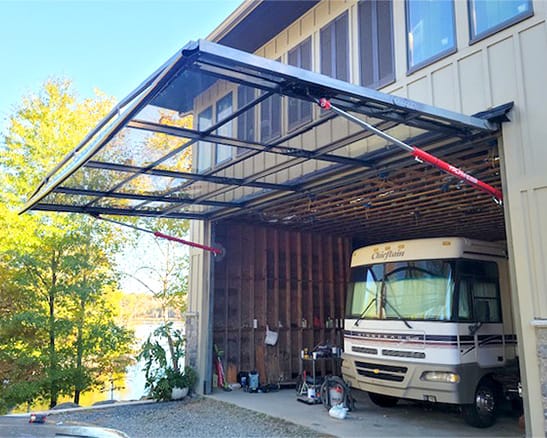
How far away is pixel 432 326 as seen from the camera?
6.18m

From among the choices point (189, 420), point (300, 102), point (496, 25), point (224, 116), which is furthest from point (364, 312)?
point (496, 25)

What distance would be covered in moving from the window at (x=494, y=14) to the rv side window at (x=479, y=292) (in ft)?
9.62

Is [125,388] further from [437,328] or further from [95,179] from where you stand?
[437,328]

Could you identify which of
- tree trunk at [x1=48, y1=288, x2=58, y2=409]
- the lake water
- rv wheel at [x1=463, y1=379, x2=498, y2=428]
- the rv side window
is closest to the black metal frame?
the rv side window

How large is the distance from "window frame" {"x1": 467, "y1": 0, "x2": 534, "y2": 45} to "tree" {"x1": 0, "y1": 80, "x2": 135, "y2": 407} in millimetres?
10823

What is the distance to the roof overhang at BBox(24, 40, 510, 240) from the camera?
3844mm

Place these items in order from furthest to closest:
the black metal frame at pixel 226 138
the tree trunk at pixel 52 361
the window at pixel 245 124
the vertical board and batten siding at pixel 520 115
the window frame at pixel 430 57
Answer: the tree trunk at pixel 52 361 < the window at pixel 245 124 < the window frame at pixel 430 57 < the vertical board and batten siding at pixel 520 115 < the black metal frame at pixel 226 138

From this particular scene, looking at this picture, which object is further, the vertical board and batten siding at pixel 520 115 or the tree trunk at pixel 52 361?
the tree trunk at pixel 52 361

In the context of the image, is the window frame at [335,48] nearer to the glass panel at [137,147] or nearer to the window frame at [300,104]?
the window frame at [300,104]

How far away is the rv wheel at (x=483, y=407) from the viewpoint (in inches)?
246

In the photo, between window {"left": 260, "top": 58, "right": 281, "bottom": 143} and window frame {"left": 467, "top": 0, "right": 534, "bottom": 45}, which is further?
window {"left": 260, "top": 58, "right": 281, "bottom": 143}

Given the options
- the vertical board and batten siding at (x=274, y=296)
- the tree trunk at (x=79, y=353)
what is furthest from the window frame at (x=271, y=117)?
the tree trunk at (x=79, y=353)

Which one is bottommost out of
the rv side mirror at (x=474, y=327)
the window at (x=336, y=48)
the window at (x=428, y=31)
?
the rv side mirror at (x=474, y=327)

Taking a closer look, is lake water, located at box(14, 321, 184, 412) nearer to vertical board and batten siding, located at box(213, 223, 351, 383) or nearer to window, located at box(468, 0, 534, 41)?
vertical board and batten siding, located at box(213, 223, 351, 383)
